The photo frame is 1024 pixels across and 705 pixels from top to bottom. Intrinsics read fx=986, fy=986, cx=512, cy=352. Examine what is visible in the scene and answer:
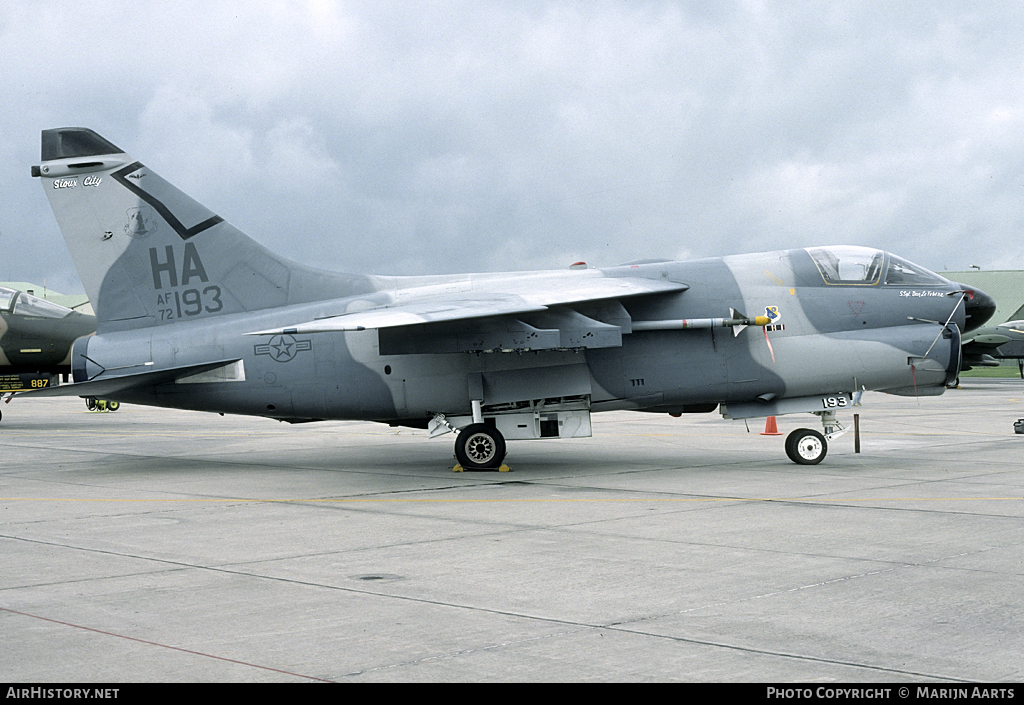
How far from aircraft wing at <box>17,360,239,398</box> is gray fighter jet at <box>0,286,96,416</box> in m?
9.90

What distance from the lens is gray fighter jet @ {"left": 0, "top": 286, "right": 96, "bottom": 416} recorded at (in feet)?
78.3

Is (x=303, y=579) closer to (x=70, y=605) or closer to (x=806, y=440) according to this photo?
(x=70, y=605)

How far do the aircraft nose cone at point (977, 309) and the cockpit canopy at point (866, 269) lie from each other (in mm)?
501

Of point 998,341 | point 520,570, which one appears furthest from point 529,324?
point 998,341

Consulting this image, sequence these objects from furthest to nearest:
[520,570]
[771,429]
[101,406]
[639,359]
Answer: [101,406] < [771,429] < [639,359] < [520,570]

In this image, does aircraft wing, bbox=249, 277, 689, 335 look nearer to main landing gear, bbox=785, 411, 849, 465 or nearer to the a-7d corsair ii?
the a-7d corsair ii

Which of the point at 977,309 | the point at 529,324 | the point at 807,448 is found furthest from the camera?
the point at 807,448

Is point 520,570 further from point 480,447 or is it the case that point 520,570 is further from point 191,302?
point 191,302

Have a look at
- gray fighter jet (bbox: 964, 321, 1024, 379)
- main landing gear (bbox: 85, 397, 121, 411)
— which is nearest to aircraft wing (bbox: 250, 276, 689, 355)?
main landing gear (bbox: 85, 397, 121, 411)

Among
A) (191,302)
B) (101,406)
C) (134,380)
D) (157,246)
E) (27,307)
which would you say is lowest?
(134,380)

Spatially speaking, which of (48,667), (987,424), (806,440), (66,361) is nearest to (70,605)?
(48,667)

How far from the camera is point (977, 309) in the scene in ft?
49.9

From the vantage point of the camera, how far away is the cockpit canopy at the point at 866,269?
15.3m

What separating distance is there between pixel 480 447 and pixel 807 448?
16.7 feet
